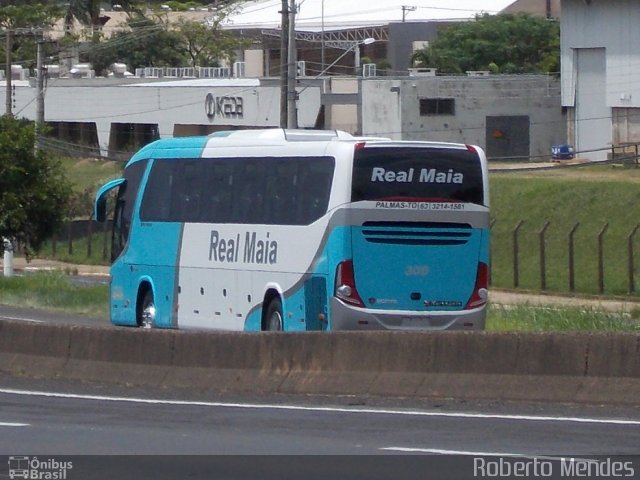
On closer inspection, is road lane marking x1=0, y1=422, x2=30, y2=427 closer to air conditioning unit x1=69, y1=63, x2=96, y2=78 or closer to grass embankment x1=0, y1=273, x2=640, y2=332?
grass embankment x1=0, y1=273, x2=640, y2=332

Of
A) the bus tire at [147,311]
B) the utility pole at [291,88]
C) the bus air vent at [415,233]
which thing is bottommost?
the bus tire at [147,311]

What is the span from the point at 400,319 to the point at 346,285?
3.17 feet

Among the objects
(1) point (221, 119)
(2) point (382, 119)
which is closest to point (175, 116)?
(1) point (221, 119)

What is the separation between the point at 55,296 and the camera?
34.5 meters

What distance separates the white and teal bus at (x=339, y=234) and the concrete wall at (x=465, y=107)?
42.6 metres

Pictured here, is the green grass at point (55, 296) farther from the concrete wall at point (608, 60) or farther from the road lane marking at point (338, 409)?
the concrete wall at point (608, 60)

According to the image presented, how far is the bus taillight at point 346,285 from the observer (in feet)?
62.4

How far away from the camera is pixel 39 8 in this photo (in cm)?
9356

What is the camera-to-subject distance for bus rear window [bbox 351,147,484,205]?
62.6ft

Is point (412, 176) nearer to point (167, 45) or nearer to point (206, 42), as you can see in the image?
point (206, 42)

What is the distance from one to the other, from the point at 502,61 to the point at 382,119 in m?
19.1

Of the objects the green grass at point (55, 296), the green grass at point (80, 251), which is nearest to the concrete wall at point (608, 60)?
the green grass at point (80, 251)

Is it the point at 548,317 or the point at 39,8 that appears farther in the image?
the point at 39,8

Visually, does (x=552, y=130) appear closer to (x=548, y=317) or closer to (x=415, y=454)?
(x=548, y=317)
